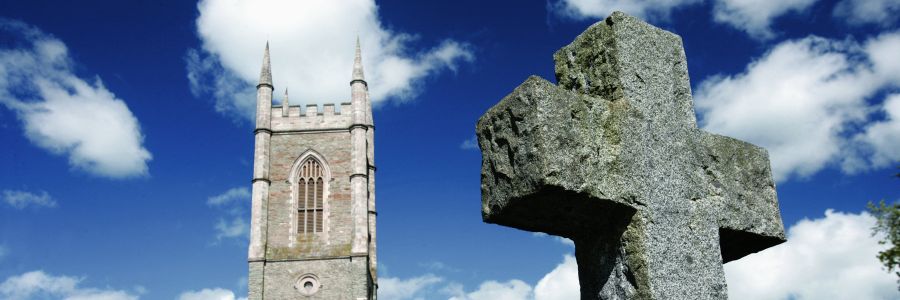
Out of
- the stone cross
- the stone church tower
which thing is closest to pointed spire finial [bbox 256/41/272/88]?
the stone church tower

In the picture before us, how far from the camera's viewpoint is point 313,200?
35656mm

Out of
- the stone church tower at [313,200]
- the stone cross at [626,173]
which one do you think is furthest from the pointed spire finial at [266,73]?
the stone cross at [626,173]

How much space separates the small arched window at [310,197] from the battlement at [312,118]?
1.90 metres

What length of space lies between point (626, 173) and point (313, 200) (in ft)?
111

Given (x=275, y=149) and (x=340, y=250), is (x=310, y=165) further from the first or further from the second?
(x=340, y=250)

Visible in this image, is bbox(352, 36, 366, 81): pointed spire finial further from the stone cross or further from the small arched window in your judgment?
the stone cross

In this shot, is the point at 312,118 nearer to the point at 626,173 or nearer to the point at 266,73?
the point at 266,73

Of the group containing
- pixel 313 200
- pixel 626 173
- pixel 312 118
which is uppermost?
pixel 312 118

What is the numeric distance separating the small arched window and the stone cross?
32.6 meters

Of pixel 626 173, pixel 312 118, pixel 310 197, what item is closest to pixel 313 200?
pixel 310 197

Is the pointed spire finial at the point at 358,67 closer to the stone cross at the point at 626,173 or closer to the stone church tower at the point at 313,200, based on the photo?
the stone church tower at the point at 313,200

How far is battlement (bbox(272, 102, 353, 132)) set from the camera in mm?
37469

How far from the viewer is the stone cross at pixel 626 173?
2588 mm

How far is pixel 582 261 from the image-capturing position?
2.88 metres
